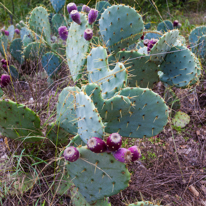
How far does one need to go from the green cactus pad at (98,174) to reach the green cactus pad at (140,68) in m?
0.78

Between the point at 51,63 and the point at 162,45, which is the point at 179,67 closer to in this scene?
A: the point at 162,45

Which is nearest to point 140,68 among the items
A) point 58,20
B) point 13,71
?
point 13,71

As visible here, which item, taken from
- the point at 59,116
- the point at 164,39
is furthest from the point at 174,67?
the point at 59,116

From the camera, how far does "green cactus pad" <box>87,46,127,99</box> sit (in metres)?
1.05

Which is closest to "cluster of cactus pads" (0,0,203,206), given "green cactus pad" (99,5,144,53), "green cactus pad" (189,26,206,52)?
"green cactus pad" (99,5,144,53)

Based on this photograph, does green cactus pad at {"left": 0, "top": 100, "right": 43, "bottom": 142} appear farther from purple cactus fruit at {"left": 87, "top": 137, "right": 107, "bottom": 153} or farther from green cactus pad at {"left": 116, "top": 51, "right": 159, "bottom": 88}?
green cactus pad at {"left": 116, "top": 51, "right": 159, "bottom": 88}

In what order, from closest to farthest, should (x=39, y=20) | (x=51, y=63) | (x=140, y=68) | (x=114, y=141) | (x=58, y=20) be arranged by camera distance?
1. (x=114, y=141)
2. (x=140, y=68)
3. (x=51, y=63)
4. (x=39, y=20)
5. (x=58, y=20)

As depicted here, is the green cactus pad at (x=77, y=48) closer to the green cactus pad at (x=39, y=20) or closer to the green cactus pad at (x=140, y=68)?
the green cactus pad at (x=140, y=68)

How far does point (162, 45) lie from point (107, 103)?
81cm

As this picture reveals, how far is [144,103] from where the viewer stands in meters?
1.06

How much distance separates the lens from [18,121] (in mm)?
1233

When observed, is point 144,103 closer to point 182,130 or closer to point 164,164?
point 164,164

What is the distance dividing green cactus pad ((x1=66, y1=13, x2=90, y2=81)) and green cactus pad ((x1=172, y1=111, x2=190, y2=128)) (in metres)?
1.08

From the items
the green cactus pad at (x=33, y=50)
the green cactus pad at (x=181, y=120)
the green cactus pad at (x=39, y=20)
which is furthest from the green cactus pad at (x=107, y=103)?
the green cactus pad at (x=39, y=20)
